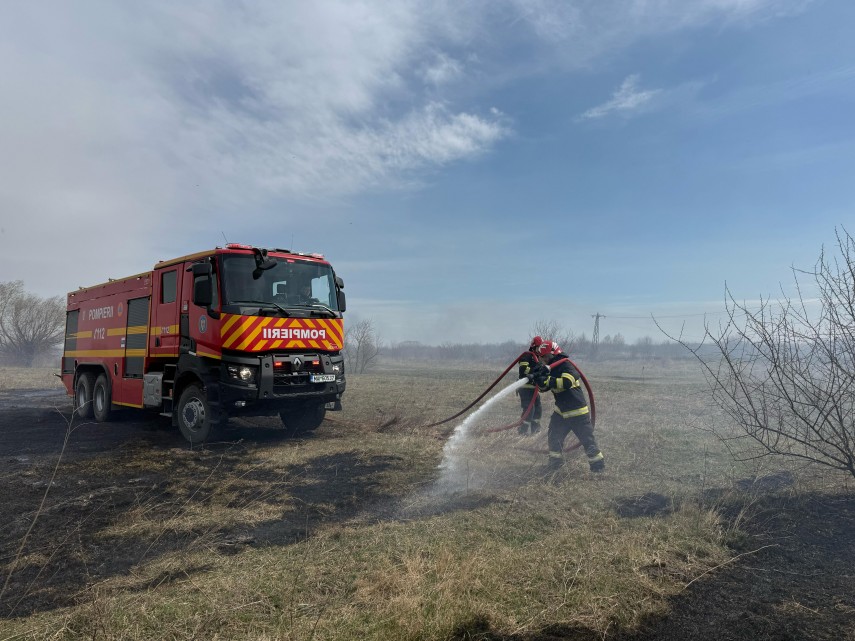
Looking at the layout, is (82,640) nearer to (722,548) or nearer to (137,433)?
(722,548)

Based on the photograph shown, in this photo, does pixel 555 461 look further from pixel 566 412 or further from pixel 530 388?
pixel 530 388

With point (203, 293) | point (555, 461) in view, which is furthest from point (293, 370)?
point (555, 461)

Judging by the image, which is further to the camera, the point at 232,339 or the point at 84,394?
the point at 84,394

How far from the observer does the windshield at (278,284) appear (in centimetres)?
807

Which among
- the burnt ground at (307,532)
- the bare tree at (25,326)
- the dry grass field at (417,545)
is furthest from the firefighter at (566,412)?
the bare tree at (25,326)

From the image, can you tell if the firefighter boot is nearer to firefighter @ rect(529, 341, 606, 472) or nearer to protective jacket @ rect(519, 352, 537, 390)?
firefighter @ rect(529, 341, 606, 472)

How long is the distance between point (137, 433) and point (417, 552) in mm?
7762

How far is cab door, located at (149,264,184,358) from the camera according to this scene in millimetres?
8797

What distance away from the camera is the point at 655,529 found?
470cm

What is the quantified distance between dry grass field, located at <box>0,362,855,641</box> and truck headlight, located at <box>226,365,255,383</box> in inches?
44.5

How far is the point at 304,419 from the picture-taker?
993 centimetres

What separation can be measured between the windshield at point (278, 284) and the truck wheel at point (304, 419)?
212 centimetres

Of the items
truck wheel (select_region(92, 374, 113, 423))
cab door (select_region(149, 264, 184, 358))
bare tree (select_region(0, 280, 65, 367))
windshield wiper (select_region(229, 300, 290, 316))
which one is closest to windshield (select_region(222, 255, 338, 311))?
windshield wiper (select_region(229, 300, 290, 316))

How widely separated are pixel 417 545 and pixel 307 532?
3.24 feet
